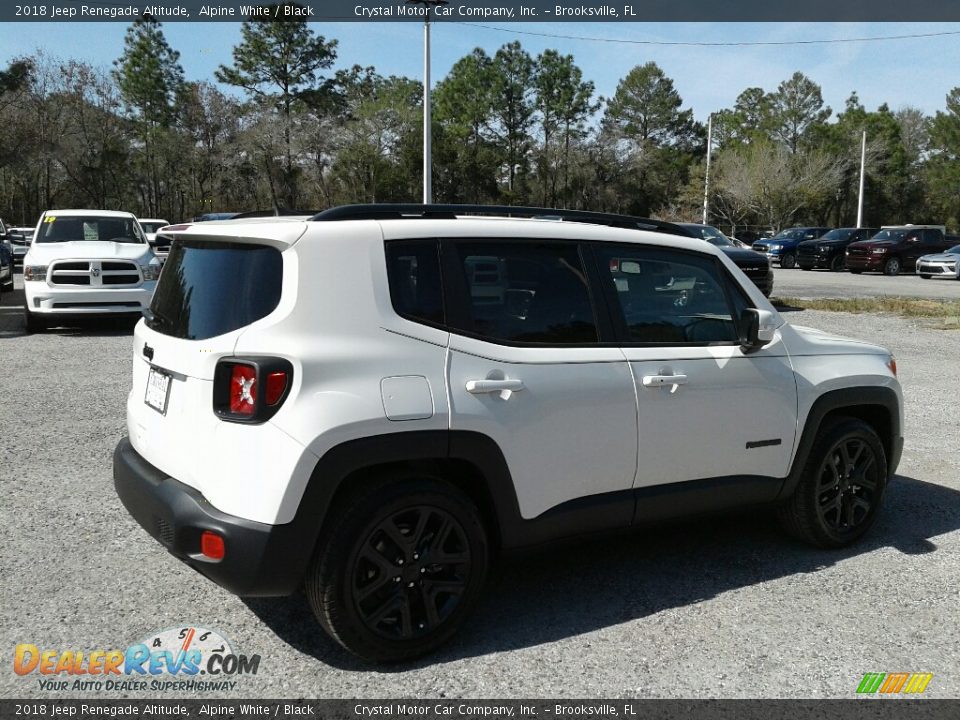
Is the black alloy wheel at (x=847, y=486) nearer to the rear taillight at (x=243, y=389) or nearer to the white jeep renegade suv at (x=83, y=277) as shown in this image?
the rear taillight at (x=243, y=389)

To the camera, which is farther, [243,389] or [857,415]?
[857,415]

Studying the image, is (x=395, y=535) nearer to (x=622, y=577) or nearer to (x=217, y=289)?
(x=217, y=289)

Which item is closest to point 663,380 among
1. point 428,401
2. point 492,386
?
point 492,386

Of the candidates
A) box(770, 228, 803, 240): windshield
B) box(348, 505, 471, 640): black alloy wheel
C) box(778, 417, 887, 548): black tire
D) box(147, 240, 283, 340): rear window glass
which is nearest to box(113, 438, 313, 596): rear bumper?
box(348, 505, 471, 640): black alloy wheel

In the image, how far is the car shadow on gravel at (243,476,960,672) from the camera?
3.72 metres

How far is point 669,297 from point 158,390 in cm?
237

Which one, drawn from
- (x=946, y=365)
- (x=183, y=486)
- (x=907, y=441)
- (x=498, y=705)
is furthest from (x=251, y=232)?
(x=946, y=365)

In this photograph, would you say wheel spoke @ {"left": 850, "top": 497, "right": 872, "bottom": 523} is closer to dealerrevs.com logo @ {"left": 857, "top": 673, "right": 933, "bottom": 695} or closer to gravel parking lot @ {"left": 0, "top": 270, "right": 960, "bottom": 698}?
gravel parking lot @ {"left": 0, "top": 270, "right": 960, "bottom": 698}

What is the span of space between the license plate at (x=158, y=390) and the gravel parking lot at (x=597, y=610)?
0.93 meters

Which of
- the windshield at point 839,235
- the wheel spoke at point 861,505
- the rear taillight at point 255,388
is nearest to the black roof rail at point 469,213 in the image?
the rear taillight at point 255,388

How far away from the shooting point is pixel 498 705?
125 inches

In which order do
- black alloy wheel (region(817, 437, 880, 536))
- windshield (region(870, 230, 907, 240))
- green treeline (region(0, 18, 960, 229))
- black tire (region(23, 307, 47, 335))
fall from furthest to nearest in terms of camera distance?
green treeline (region(0, 18, 960, 229)), windshield (region(870, 230, 907, 240)), black tire (region(23, 307, 47, 335)), black alloy wheel (region(817, 437, 880, 536))

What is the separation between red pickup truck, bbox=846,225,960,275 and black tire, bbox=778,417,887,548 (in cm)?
2916

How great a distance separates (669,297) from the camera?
4.26 m
